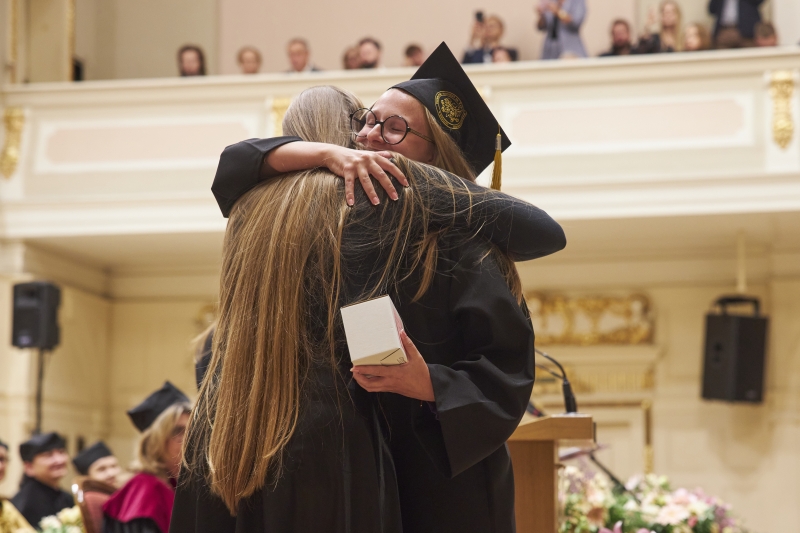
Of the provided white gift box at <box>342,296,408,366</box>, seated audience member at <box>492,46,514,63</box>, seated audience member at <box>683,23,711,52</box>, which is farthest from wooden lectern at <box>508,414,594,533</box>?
seated audience member at <box>683,23,711,52</box>

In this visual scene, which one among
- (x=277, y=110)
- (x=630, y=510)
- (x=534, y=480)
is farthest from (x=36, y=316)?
(x=534, y=480)

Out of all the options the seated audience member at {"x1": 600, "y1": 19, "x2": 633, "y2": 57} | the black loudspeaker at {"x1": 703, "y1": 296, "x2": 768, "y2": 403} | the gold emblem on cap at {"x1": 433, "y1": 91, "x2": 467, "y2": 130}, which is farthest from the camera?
the seated audience member at {"x1": 600, "y1": 19, "x2": 633, "y2": 57}

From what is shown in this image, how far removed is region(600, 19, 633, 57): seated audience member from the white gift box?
8.74 m

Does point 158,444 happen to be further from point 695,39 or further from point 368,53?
point 695,39

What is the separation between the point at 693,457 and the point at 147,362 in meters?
5.70

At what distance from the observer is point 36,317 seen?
827 cm

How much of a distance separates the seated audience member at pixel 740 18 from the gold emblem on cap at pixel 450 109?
8317mm

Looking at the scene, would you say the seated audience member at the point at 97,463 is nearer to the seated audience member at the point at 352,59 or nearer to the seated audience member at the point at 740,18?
the seated audience member at the point at 352,59

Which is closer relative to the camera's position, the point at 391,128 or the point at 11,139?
the point at 391,128

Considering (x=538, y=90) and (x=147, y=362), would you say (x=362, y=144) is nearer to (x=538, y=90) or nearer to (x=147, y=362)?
(x=538, y=90)

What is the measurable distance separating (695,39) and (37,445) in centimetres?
662

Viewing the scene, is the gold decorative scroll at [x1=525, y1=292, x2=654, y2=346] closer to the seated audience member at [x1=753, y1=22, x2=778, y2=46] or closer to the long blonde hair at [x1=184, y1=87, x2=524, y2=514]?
the seated audience member at [x1=753, y1=22, x2=778, y2=46]

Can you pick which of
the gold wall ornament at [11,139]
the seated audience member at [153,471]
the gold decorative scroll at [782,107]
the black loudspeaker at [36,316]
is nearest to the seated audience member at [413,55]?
the gold decorative scroll at [782,107]

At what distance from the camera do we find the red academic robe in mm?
4180
